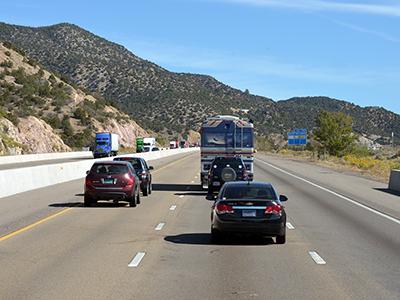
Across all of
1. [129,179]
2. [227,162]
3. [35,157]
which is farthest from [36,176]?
[35,157]

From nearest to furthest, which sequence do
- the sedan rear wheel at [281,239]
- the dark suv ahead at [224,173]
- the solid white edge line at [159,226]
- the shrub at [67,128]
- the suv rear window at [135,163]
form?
the sedan rear wheel at [281,239] < the solid white edge line at [159,226] < the dark suv ahead at [224,173] < the suv rear window at [135,163] < the shrub at [67,128]

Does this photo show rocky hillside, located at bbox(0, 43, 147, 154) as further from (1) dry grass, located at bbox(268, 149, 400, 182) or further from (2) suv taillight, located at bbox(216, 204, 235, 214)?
(2) suv taillight, located at bbox(216, 204, 235, 214)

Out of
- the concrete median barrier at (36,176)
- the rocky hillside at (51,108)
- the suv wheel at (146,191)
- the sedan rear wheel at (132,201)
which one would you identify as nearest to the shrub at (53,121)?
the rocky hillside at (51,108)

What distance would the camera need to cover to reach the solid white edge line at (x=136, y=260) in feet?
40.5

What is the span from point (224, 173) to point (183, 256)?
1499cm

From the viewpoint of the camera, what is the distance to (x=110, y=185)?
24391mm

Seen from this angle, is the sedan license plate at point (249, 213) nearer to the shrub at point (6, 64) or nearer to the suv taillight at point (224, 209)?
the suv taillight at point (224, 209)

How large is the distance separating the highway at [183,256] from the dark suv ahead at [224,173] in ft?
12.7

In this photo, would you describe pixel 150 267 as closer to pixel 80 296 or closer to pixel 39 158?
pixel 80 296

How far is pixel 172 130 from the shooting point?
190 metres

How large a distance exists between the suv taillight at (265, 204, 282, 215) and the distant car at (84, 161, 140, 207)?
10.0m

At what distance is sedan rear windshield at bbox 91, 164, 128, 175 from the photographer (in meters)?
24.8

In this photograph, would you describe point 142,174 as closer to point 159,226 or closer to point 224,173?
point 224,173

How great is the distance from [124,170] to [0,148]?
5857 cm
